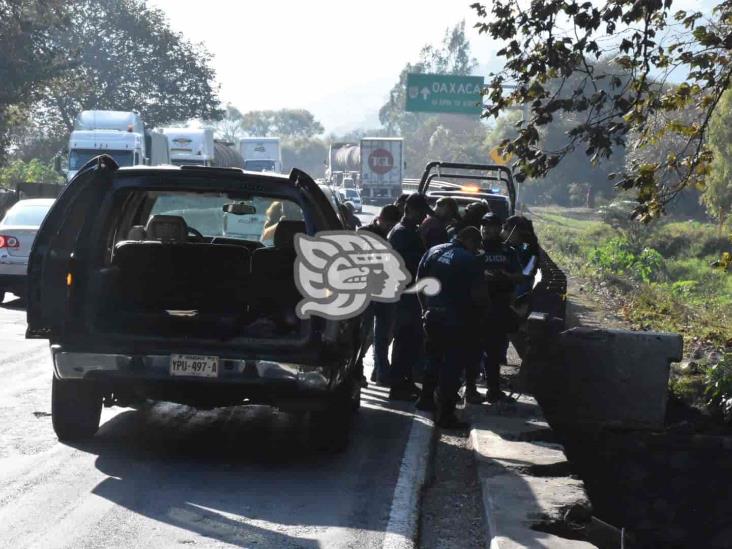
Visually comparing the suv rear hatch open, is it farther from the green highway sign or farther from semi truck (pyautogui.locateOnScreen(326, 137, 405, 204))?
semi truck (pyautogui.locateOnScreen(326, 137, 405, 204))

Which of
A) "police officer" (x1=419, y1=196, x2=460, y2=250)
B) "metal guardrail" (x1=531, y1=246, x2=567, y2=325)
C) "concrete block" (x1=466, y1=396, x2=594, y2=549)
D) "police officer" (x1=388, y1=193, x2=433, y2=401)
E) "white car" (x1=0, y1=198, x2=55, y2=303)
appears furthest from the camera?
"white car" (x1=0, y1=198, x2=55, y2=303)

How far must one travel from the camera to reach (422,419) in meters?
11.1

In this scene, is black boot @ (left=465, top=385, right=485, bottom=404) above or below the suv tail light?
below

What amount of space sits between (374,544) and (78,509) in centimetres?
171

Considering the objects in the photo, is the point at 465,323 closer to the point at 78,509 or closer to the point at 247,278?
the point at 247,278

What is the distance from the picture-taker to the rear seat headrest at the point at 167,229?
1015 centimetres

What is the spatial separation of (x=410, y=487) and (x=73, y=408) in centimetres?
249

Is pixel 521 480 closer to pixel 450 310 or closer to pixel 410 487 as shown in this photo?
pixel 410 487

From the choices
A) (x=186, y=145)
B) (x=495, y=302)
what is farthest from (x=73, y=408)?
(x=186, y=145)

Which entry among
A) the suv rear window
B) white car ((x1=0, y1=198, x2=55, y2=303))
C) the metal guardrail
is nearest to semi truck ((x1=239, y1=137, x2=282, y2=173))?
the suv rear window

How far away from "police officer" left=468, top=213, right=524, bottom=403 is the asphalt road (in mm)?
968

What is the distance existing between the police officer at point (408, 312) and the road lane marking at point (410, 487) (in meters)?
0.89

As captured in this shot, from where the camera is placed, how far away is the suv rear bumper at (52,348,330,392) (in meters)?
8.55

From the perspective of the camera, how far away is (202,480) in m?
8.32
